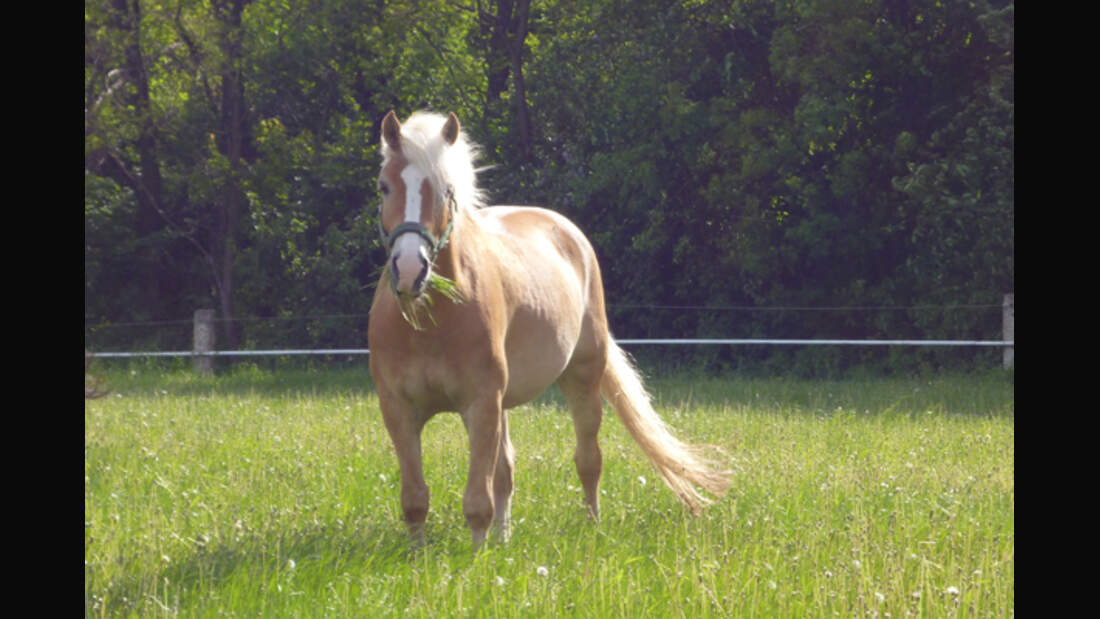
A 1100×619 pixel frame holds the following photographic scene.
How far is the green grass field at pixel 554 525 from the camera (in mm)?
3521

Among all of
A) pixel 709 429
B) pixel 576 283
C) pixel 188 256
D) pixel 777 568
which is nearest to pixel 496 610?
pixel 777 568

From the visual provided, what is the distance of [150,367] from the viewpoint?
52.9ft

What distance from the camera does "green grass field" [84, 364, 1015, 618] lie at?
3.52 meters

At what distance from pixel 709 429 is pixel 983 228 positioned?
8.62 metres

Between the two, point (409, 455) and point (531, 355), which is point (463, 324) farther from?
point (531, 355)

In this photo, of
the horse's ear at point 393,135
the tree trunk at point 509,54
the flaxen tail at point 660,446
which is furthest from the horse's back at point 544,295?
the tree trunk at point 509,54

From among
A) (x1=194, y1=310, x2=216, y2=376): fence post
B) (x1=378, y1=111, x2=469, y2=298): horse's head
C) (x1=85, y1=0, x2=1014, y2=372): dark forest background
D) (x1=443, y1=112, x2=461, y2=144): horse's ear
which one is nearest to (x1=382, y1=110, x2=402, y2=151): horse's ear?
(x1=378, y1=111, x2=469, y2=298): horse's head

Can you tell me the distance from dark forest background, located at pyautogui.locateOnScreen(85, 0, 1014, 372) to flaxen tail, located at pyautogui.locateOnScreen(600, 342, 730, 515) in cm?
812

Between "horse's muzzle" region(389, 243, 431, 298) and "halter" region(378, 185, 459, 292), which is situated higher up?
"halter" region(378, 185, 459, 292)

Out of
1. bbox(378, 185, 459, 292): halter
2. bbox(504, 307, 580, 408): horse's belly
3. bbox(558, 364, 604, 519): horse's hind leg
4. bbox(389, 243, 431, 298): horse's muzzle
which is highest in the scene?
bbox(378, 185, 459, 292): halter

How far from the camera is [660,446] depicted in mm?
5645

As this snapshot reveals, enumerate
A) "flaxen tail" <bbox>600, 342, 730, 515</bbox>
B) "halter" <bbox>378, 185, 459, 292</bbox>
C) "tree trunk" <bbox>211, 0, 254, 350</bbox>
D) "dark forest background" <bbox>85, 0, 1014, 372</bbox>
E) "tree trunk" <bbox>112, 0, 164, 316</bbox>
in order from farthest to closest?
"tree trunk" <bbox>211, 0, 254, 350</bbox> < "tree trunk" <bbox>112, 0, 164, 316</bbox> < "dark forest background" <bbox>85, 0, 1014, 372</bbox> < "flaxen tail" <bbox>600, 342, 730, 515</bbox> < "halter" <bbox>378, 185, 459, 292</bbox>

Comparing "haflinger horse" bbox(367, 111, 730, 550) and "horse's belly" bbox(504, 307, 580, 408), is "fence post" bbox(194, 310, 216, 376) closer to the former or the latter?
"haflinger horse" bbox(367, 111, 730, 550)

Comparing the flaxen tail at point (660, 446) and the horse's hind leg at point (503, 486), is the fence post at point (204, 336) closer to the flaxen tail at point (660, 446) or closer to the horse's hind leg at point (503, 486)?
the flaxen tail at point (660, 446)
